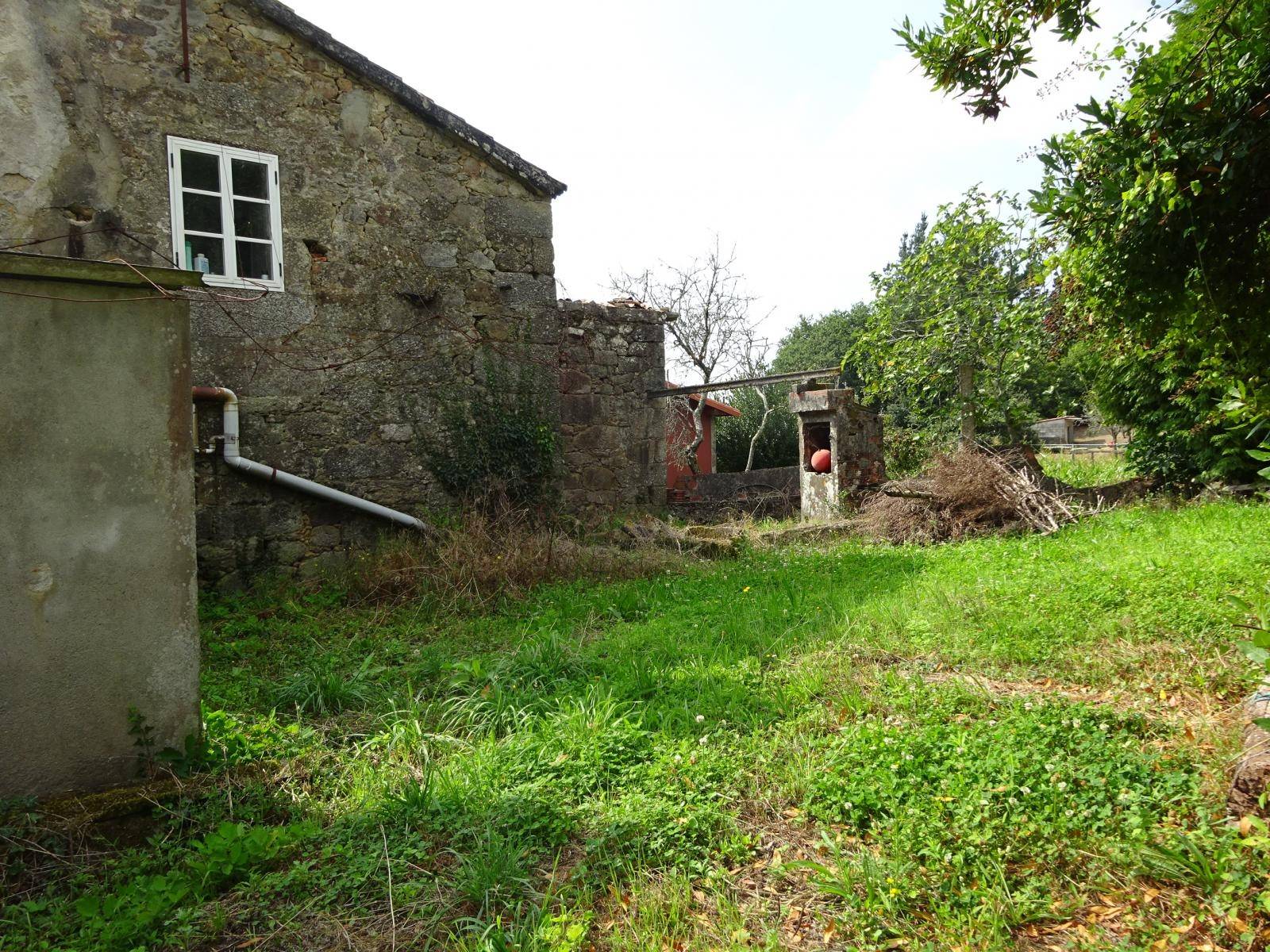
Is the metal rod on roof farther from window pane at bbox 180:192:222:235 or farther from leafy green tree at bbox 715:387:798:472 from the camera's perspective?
leafy green tree at bbox 715:387:798:472

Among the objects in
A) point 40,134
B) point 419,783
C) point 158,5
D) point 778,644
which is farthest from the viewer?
point 158,5

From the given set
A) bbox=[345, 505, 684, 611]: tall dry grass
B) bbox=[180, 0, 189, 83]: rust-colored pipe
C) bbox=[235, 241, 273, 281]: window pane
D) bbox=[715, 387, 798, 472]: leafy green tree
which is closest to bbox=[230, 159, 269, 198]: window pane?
bbox=[235, 241, 273, 281]: window pane

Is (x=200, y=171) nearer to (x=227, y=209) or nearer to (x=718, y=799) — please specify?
(x=227, y=209)

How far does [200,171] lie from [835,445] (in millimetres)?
8578

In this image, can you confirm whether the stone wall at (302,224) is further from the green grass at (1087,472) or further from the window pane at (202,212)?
the green grass at (1087,472)

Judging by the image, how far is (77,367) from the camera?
10.9 feet

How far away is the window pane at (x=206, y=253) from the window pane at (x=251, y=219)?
0.73 feet

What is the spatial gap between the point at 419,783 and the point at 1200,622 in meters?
4.34

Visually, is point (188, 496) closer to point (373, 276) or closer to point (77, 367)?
point (77, 367)

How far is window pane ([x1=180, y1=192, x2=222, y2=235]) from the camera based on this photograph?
23.1 feet

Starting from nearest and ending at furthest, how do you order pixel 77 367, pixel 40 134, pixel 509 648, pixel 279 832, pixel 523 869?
pixel 523 869 < pixel 279 832 < pixel 77 367 < pixel 509 648 < pixel 40 134

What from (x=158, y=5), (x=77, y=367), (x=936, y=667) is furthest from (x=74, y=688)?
(x=158, y=5)

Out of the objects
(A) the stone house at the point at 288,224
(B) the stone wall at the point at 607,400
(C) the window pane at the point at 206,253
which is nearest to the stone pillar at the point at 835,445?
(B) the stone wall at the point at 607,400

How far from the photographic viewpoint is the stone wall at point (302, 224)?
21.3ft
